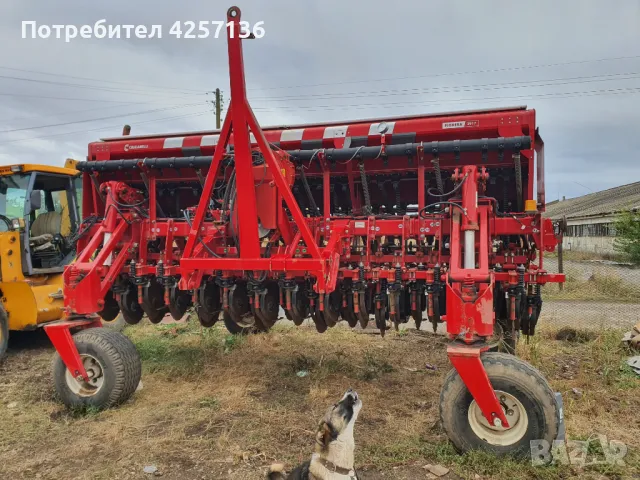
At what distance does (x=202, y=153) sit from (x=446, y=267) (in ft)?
8.54

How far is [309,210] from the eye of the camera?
17.3 ft

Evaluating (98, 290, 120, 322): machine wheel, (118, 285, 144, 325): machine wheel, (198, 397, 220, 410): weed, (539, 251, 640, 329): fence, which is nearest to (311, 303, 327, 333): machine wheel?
(198, 397, 220, 410): weed

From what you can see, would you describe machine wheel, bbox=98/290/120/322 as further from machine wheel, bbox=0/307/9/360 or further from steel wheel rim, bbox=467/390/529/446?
steel wheel rim, bbox=467/390/529/446

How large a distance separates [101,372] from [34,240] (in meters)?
3.50

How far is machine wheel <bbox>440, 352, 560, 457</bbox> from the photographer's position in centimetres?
322

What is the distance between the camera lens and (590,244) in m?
25.0

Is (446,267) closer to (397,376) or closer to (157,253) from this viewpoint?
(397,376)

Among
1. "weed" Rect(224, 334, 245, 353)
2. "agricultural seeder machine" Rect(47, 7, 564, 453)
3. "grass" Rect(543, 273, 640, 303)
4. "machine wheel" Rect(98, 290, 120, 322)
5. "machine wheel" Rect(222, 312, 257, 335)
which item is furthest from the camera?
"grass" Rect(543, 273, 640, 303)

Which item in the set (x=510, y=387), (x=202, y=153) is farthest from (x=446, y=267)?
(x=202, y=153)

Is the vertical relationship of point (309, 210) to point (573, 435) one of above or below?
above

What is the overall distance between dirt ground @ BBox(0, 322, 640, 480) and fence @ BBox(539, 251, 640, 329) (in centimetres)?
174

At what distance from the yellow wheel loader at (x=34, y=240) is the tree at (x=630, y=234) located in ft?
47.1

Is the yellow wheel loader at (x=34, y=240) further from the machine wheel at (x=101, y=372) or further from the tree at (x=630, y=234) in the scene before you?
the tree at (x=630, y=234)

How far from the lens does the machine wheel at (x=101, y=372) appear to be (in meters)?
4.48
